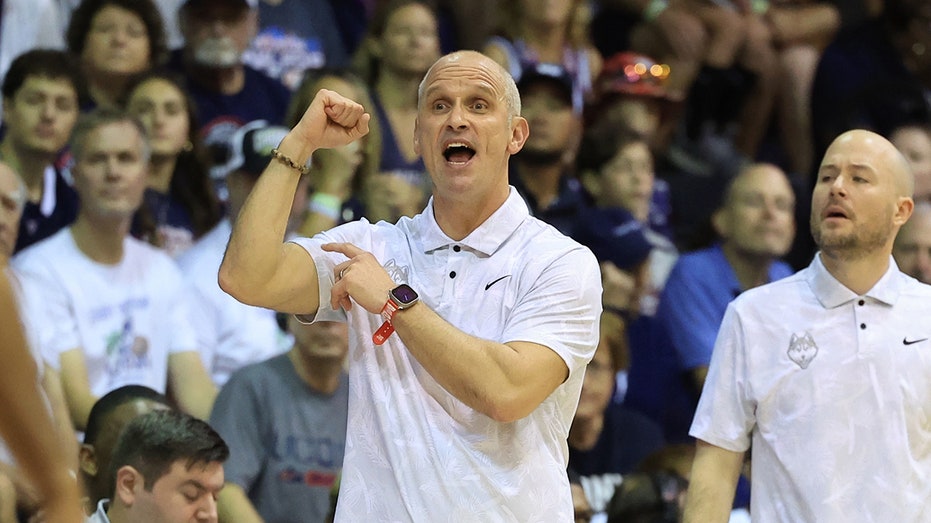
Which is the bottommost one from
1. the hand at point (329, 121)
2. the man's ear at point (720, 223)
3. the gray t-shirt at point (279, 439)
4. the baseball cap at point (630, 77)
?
the gray t-shirt at point (279, 439)

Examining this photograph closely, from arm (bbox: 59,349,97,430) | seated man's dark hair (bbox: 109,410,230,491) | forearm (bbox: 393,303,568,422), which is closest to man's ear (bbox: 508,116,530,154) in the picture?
forearm (bbox: 393,303,568,422)

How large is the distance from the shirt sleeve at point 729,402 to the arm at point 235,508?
186 centimetres

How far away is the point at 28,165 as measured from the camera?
7.21 metres

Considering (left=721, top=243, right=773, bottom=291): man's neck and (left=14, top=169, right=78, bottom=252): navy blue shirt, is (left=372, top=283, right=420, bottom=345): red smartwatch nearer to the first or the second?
(left=14, top=169, right=78, bottom=252): navy blue shirt

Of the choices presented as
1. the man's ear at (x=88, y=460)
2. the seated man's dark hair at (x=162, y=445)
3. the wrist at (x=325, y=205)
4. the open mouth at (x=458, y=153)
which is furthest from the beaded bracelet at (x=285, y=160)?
the wrist at (x=325, y=205)

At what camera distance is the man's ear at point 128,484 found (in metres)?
5.23

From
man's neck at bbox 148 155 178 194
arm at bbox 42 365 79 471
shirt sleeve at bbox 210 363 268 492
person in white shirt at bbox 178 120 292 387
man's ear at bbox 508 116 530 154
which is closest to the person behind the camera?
man's ear at bbox 508 116 530 154

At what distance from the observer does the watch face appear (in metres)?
4.05

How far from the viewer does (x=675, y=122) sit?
959 centimetres

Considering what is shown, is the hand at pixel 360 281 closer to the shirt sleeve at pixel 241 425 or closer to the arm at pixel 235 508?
the arm at pixel 235 508

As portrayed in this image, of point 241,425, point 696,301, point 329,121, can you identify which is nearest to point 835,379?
point 329,121

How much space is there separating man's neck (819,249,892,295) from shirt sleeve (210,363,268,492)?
2.42 m

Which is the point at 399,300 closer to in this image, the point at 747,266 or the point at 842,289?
the point at 842,289

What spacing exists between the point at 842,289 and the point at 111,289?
10.4ft
